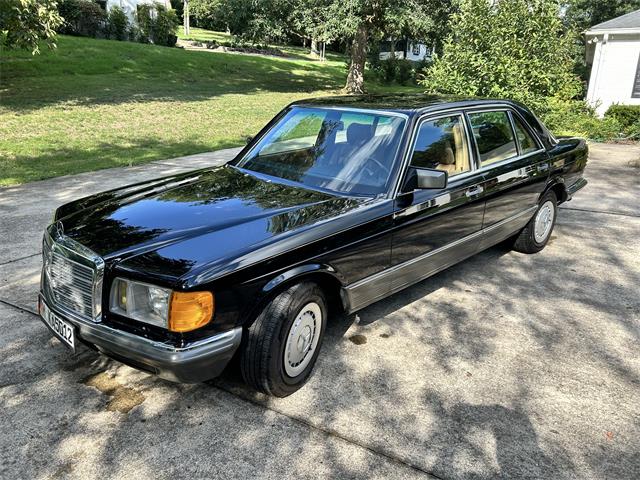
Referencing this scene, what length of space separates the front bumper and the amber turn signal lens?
0.10m

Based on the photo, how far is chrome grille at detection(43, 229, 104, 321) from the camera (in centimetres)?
281

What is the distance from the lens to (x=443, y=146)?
13.7 feet

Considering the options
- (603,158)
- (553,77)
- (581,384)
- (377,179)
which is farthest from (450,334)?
(553,77)

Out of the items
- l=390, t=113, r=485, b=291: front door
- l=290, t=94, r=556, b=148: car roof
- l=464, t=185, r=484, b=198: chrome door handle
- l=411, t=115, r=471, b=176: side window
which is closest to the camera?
l=390, t=113, r=485, b=291: front door

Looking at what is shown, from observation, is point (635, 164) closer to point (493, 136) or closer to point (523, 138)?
point (523, 138)

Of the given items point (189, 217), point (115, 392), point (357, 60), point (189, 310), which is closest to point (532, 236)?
point (189, 217)

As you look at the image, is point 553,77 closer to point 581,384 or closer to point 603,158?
point 603,158

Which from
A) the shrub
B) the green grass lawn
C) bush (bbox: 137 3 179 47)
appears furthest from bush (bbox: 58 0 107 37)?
the shrub

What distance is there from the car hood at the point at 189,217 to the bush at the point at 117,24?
111ft

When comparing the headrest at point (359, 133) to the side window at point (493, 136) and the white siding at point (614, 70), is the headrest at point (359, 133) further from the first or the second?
the white siding at point (614, 70)

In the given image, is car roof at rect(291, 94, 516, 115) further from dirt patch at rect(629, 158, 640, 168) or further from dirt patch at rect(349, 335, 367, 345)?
dirt patch at rect(629, 158, 640, 168)

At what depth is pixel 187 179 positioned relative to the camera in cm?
410

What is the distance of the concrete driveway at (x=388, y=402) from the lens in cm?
267

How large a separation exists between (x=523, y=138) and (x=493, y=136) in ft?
1.97
